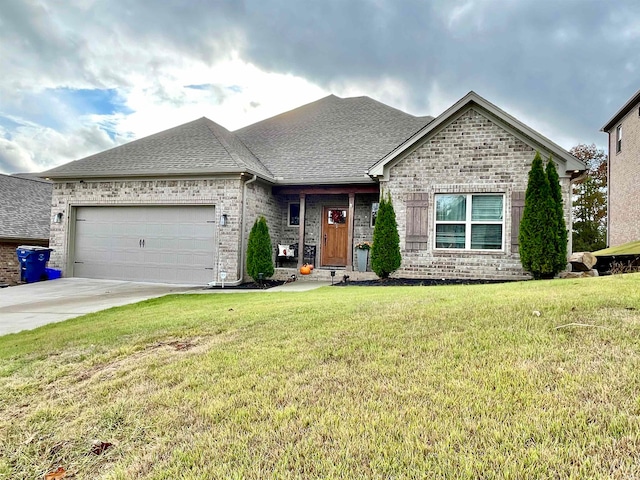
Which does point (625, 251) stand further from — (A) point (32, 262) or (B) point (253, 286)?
(A) point (32, 262)

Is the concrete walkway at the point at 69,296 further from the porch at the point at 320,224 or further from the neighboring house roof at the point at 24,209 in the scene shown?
the neighboring house roof at the point at 24,209

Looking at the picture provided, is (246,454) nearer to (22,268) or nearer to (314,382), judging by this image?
(314,382)

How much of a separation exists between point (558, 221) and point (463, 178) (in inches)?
105

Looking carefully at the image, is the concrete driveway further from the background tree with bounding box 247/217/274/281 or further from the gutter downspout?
the background tree with bounding box 247/217/274/281

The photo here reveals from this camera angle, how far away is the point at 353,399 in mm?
2625

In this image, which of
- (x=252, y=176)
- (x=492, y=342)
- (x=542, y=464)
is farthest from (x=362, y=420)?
(x=252, y=176)

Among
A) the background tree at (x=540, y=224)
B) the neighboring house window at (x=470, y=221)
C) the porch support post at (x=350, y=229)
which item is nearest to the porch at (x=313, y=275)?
the porch support post at (x=350, y=229)

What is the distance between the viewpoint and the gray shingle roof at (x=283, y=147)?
1281 centimetres

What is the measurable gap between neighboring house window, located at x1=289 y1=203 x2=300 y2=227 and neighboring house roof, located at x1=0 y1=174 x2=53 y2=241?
39.0 ft

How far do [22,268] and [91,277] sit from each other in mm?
2331

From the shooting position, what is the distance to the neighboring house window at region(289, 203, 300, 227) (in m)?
14.4

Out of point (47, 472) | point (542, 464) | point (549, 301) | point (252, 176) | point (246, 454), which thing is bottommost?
point (47, 472)

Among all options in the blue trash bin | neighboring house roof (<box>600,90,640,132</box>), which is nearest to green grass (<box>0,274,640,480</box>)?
the blue trash bin

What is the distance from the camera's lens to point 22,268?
13398 millimetres
